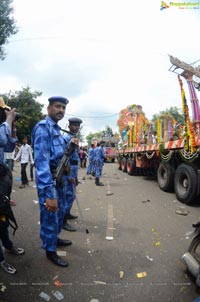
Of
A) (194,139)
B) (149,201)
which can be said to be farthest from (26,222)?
(194,139)

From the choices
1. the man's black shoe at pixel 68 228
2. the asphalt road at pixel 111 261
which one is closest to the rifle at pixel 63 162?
the asphalt road at pixel 111 261

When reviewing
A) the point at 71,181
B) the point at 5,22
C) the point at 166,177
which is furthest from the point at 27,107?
the point at 71,181

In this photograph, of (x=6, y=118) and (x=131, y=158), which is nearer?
(x=6, y=118)

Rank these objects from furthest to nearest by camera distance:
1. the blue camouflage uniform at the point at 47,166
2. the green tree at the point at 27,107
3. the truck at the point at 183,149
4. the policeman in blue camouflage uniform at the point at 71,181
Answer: the green tree at the point at 27,107, the truck at the point at 183,149, the policeman in blue camouflage uniform at the point at 71,181, the blue camouflage uniform at the point at 47,166

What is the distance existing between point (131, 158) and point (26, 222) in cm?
925

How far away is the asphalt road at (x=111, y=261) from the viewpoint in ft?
7.98

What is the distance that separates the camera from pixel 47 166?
2764 millimetres

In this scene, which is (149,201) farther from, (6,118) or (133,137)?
(133,137)

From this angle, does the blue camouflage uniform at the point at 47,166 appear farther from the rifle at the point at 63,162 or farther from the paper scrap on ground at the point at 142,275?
the paper scrap on ground at the point at 142,275

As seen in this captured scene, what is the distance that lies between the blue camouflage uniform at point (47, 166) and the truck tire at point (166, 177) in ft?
16.0

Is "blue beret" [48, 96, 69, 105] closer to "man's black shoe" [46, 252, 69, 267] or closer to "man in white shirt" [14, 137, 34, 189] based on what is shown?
"man's black shoe" [46, 252, 69, 267]

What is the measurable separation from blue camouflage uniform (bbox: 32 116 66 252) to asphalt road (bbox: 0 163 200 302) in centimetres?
42

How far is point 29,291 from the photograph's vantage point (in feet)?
Answer: 7.96

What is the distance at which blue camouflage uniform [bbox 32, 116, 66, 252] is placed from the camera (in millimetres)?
2748
